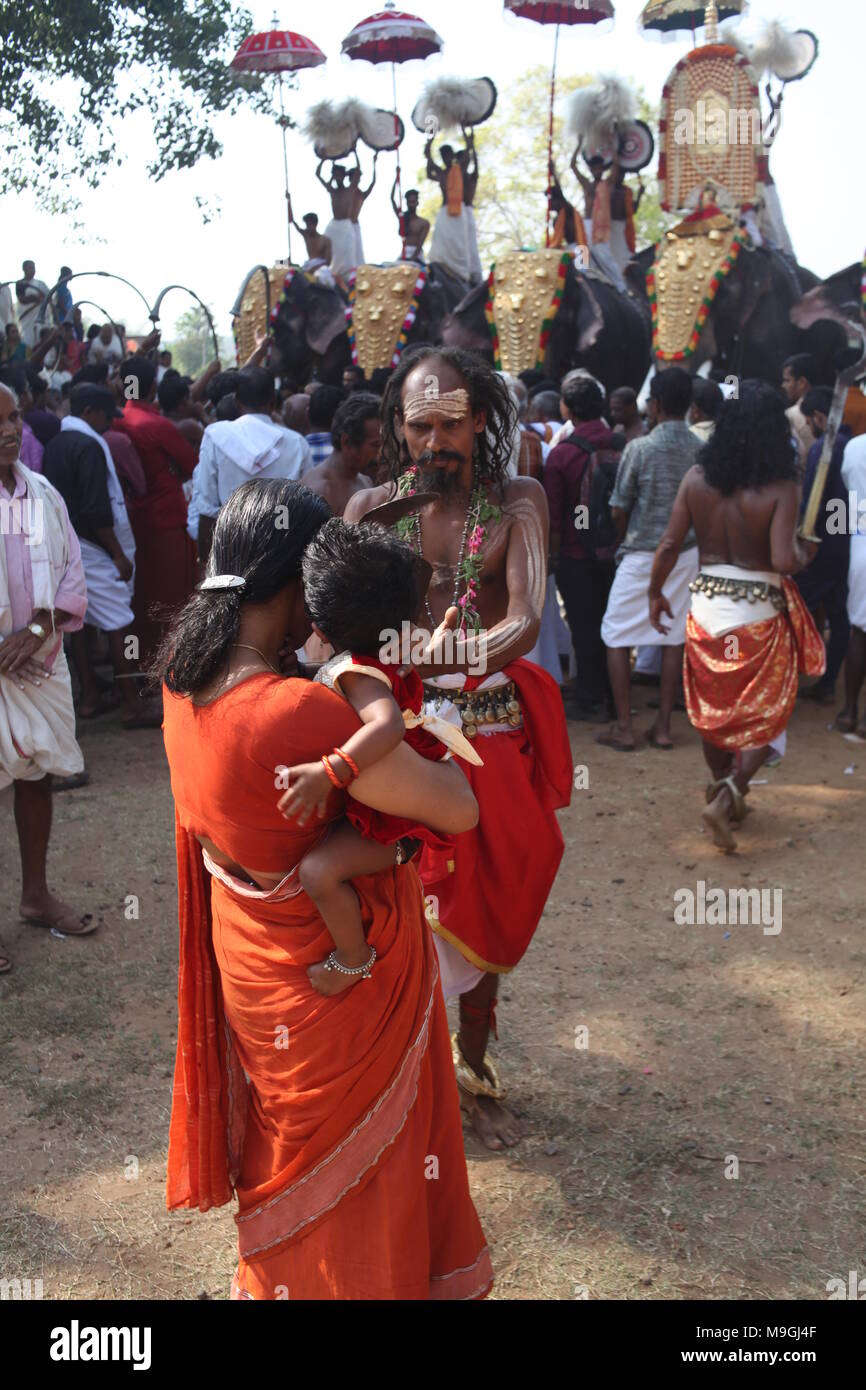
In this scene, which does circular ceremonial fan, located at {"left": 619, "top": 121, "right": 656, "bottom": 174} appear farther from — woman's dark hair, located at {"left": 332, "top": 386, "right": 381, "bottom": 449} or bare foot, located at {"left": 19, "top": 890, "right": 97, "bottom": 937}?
bare foot, located at {"left": 19, "top": 890, "right": 97, "bottom": 937}

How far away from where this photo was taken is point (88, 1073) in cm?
335

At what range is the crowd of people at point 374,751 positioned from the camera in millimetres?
1750

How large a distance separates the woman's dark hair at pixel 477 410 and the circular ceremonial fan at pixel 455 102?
1364 cm

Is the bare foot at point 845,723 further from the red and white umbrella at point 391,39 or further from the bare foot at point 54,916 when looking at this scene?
the red and white umbrella at point 391,39

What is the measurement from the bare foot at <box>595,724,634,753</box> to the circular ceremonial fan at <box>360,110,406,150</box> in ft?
39.0

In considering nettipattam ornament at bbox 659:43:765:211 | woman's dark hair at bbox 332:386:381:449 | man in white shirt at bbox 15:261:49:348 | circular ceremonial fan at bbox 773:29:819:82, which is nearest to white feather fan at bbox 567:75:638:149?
nettipattam ornament at bbox 659:43:765:211

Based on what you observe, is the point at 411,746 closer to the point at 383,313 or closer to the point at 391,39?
the point at 383,313

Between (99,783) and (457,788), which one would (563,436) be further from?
(457,788)

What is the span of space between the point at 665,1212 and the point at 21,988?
210cm

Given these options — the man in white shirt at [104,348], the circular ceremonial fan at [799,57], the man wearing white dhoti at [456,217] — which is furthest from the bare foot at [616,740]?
the circular ceremonial fan at [799,57]

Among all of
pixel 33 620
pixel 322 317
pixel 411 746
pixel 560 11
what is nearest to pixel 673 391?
pixel 33 620

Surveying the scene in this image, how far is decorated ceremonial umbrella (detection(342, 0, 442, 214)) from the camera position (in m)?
15.4

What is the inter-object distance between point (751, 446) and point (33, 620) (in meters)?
2.59

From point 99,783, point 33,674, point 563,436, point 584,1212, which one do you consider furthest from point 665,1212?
point 563,436
